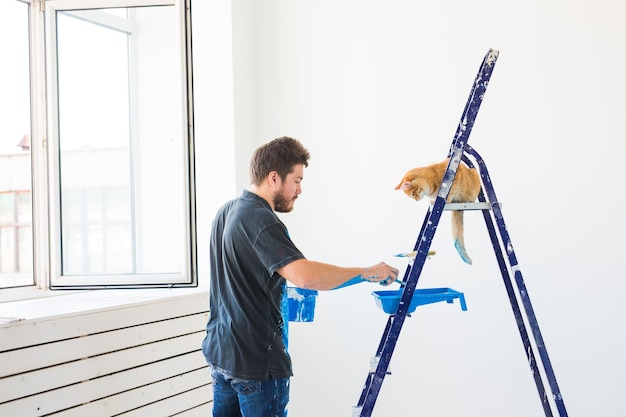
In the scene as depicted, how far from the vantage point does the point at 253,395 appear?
199 cm

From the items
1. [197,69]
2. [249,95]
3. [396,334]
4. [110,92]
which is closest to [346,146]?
[249,95]

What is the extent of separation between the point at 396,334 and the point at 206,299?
1200mm

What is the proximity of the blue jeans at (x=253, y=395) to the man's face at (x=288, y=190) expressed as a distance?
53cm

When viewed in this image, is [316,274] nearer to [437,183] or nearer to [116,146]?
[437,183]

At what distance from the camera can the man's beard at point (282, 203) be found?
2.10 m

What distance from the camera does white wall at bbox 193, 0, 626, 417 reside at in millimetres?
2873

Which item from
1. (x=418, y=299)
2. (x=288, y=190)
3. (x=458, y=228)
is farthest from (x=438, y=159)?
(x=288, y=190)

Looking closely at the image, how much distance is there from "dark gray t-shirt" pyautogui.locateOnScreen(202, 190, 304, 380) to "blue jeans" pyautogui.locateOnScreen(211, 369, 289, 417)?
0.03 metres

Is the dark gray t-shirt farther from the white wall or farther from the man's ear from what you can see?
the white wall

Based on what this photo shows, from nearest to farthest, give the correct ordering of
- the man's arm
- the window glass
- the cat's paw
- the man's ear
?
the man's arm, the man's ear, the cat's paw, the window glass

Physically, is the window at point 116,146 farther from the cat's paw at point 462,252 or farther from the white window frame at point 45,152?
the cat's paw at point 462,252

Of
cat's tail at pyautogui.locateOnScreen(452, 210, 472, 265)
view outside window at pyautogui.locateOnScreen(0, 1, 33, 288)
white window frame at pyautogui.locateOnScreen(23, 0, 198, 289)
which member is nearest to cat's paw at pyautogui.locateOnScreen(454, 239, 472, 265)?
cat's tail at pyautogui.locateOnScreen(452, 210, 472, 265)

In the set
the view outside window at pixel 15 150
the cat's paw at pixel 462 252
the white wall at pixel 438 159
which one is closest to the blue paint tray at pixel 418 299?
the cat's paw at pixel 462 252

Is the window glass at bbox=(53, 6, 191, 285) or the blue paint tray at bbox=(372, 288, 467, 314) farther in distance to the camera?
the window glass at bbox=(53, 6, 191, 285)
